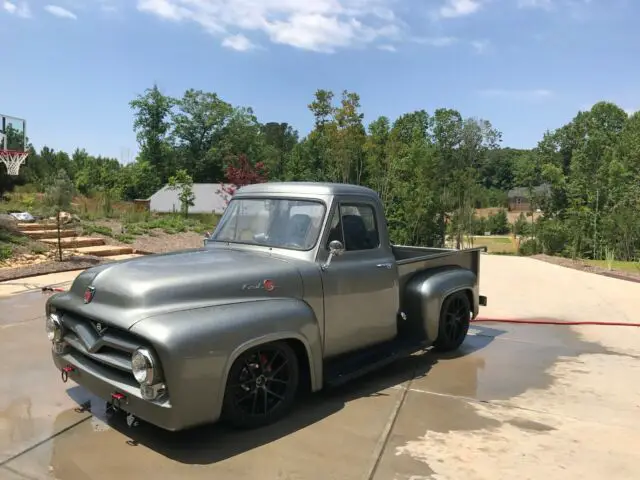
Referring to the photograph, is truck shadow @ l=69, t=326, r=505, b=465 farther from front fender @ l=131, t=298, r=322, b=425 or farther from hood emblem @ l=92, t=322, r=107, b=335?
hood emblem @ l=92, t=322, r=107, b=335

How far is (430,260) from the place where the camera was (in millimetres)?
5672

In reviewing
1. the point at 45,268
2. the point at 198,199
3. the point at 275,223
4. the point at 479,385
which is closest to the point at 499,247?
the point at 198,199

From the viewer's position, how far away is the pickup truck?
3135mm

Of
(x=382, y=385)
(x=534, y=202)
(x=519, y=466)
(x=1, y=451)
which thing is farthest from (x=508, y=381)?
(x=534, y=202)

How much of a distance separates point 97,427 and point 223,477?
1242 mm

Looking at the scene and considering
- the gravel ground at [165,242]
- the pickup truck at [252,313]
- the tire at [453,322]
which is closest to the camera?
the pickup truck at [252,313]

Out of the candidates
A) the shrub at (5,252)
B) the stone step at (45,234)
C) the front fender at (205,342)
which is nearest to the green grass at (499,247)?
the stone step at (45,234)

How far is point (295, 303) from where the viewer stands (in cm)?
384

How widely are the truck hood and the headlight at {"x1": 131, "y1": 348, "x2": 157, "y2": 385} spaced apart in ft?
0.73

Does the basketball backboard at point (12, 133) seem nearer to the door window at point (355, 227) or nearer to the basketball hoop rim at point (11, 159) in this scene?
the basketball hoop rim at point (11, 159)

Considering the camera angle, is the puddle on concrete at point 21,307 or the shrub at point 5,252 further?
the shrub at point 5,252

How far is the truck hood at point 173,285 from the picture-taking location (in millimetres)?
3330

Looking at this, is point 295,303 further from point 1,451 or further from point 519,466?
point 1,451

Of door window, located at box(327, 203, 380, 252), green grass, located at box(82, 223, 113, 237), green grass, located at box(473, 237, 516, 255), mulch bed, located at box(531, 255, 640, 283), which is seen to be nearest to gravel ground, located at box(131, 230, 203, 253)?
green grass, located at box(82, 223, 113, 237)
